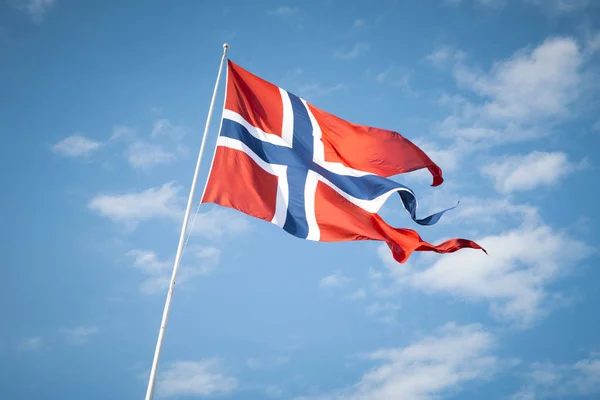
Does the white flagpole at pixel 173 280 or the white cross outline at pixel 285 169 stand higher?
the white cross outline at pixel 285 169

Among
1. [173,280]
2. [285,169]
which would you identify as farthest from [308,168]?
[173,280]

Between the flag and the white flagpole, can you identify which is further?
the flag

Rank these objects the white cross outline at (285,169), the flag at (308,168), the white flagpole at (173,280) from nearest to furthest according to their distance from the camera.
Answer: the white flagpole at (173,280), the flag at (308,168), the white cross outline at (285,169)

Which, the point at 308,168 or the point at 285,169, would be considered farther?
the point at 308,168

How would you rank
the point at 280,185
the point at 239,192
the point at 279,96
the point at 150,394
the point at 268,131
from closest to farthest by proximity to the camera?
the point at 150,394, the point at 239,192, the point at 280,185, the point at 268,131, the point at 279,96

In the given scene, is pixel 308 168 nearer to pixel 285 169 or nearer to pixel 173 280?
pixel 285 169

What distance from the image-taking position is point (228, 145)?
13930 mm

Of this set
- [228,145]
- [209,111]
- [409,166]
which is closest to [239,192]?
[228,145]

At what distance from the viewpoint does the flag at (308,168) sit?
1380 centimetres

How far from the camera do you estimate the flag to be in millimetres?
13805

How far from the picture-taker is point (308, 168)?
51.0 ft

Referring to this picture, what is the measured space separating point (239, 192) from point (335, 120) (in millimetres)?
5109

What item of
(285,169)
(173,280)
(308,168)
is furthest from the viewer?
(308,168)

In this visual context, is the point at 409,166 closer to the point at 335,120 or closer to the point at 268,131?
the point at 335,120
